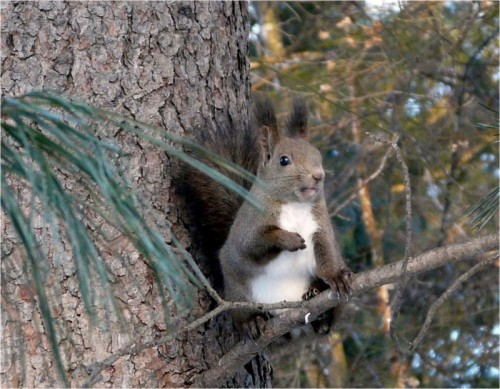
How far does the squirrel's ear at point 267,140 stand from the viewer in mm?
1730

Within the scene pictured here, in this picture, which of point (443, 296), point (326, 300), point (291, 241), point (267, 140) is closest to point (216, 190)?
point (267, 140)

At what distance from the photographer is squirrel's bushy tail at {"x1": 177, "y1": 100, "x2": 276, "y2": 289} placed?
5.82 feet

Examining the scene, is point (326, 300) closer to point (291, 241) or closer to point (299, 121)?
point (291, 241)

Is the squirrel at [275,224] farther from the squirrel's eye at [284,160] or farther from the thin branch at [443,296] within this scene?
the thin branch at [443,296]

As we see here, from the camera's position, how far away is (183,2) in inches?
71.7

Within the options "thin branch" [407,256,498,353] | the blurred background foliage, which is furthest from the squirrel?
the blurred background foliage

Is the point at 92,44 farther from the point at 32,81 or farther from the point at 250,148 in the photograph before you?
the point at 250,148

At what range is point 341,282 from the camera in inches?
61.6

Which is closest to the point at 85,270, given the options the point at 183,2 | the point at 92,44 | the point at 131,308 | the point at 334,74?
the point at 131,308

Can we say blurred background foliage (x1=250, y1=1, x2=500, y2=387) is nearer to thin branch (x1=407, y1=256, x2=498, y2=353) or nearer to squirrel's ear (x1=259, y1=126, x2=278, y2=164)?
squirrel's ear (x1=259, y1=126, x2=278, y2=164)

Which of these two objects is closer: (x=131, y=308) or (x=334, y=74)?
(x=131, y=308)

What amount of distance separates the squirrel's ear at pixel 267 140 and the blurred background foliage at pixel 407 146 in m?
1.07

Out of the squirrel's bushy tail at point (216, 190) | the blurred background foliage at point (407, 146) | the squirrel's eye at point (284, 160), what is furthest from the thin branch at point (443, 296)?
the blurred background foliage at point (407, 146)

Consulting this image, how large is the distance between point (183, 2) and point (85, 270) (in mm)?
954
